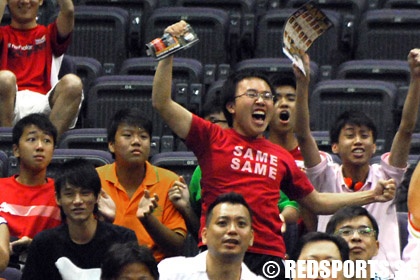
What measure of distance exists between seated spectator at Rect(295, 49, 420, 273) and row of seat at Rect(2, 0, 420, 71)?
2577 mm

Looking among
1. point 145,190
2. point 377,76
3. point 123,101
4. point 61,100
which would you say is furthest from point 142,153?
point 377,76

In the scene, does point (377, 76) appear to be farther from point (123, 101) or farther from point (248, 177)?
point (248, 177)

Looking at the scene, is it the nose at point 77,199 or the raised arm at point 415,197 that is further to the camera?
the nose at point 77,199

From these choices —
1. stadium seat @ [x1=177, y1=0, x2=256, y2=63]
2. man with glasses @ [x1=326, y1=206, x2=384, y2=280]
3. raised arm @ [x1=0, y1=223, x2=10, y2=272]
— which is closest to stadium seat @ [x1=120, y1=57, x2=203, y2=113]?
stadium seat @ [x1=177, y1=0, x2=256, y2=63]

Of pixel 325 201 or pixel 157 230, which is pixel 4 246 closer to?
pixel 157 230

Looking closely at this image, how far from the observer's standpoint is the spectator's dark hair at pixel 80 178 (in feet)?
23.0

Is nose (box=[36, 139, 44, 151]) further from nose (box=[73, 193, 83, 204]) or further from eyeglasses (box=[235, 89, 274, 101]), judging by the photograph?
eyeglasses (box=[235, 89, 274, 101])

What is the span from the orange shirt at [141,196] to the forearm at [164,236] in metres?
0.07

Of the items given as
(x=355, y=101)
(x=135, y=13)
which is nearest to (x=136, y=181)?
(x=355, y=101)

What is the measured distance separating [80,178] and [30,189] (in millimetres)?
538

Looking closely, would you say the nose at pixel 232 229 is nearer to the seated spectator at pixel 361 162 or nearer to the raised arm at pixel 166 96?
the raised arm at pixel 166 96

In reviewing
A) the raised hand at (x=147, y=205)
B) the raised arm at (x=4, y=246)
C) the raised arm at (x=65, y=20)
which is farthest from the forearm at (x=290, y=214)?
the raised arm at (x=65, y=20)

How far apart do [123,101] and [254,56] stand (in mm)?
1451

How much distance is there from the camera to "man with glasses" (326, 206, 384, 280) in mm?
6809
